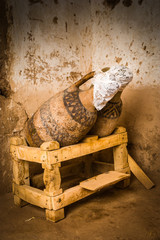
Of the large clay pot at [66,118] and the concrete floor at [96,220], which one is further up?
the large clay pot at [66,118]

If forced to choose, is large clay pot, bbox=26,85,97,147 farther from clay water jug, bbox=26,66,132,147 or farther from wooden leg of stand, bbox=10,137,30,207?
wooden leg of stand, bbox=10,137,30,207

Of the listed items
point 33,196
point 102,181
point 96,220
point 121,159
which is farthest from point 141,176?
point 33,196

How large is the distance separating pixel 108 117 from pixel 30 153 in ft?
2.36

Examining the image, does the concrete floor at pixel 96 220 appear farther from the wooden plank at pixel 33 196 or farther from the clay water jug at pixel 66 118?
the clay water jug at pixel 66 118

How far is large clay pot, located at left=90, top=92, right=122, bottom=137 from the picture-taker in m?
1.81

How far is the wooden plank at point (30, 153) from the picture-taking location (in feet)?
5.03

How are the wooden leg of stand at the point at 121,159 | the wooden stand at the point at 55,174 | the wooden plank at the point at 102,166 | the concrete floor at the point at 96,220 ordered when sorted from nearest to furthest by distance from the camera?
the concrete floor at the point at 96,220 → the wooden stand at the point at 55,174 → the wooden leg of stand at the point at 121,159 → the wooden plank at the point at 102,166

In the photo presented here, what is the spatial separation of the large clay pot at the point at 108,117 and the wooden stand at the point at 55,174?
0.08 meters

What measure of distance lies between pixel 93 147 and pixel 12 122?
90 cm

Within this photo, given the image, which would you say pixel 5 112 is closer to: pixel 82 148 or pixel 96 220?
pixel 82 148

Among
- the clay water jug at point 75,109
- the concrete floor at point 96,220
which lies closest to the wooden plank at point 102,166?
the concrete floor at point 96,220

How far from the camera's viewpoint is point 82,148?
1702 millimetres

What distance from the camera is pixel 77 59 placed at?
8.79 ft

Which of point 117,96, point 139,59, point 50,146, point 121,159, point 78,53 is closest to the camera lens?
point 50,146
